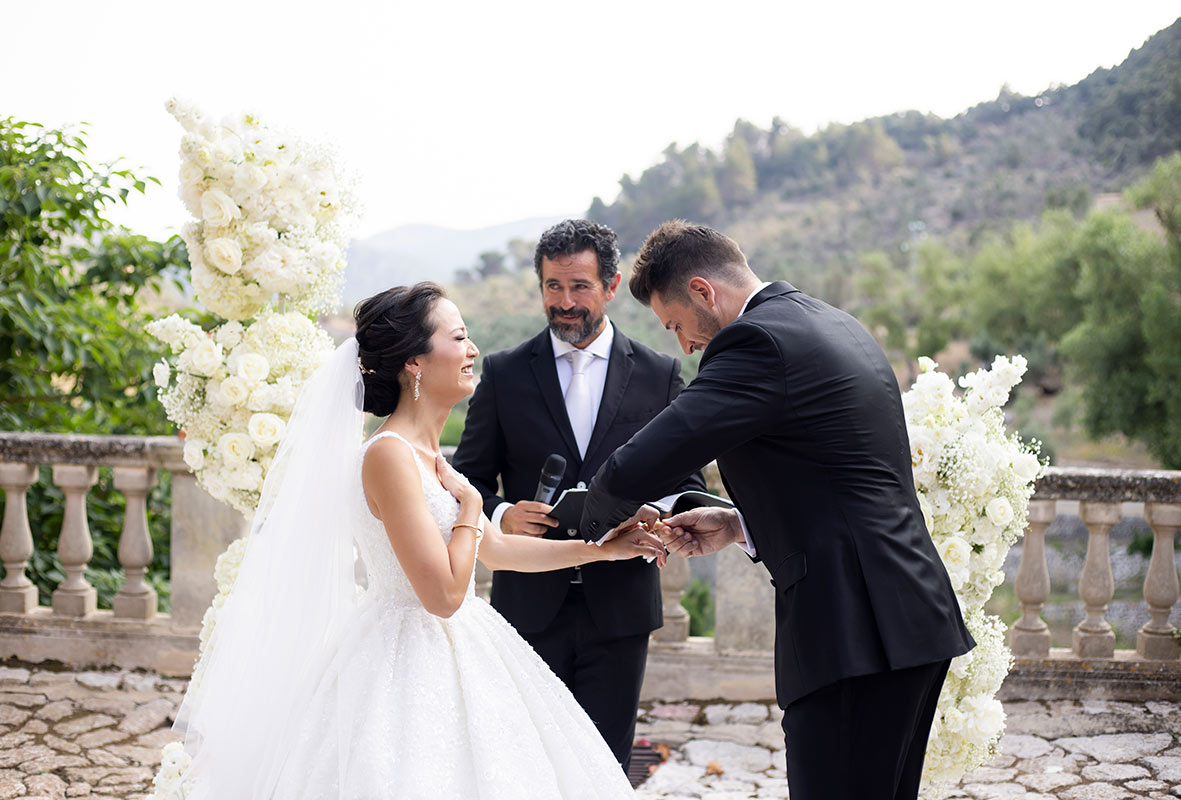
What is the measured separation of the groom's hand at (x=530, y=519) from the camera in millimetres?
3188

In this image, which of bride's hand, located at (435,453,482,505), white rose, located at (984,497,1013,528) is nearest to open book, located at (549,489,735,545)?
bride's hand, located at (435,453,482,505)

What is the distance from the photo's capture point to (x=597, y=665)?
3.31m

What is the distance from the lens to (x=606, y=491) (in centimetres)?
262

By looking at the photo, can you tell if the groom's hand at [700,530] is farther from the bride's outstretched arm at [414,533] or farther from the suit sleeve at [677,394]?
the bride's outstretched arm at [414,533]

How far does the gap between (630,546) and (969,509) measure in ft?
3.94

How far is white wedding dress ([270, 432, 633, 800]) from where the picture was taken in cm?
230

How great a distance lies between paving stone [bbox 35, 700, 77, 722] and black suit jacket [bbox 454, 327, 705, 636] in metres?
2.65

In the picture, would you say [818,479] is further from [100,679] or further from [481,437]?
[100,679]

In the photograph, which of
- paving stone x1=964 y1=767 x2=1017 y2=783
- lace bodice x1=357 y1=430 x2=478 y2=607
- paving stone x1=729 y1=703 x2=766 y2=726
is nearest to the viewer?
lace bodice x1=357 y1=430 x2=478 y2=607

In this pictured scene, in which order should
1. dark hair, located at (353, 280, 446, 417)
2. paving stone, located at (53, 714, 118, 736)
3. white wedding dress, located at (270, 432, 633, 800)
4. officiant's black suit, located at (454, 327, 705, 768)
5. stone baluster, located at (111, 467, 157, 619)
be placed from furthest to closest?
stone baluster, located at (111, 467, 157, 619) → paving stone, located at (53, 714, 118, 736) → officiant's black suit, located at (454, 327, 705, 768) → dark hair, located at (353, 280, 446, 417) → white wedding dress, located at (270, 432, 633, 800)

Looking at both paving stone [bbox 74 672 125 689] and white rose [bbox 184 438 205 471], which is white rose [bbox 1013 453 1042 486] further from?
paving stone [bbox 74 672 125 689]

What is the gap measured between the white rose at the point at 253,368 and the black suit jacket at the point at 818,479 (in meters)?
1.60

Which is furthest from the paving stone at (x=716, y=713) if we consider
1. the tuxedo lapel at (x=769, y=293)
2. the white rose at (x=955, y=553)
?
the tuxedo lapel at (x=769, y=293)

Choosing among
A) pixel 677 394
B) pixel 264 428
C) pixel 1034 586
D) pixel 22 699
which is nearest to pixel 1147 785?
pixel 1034 586
